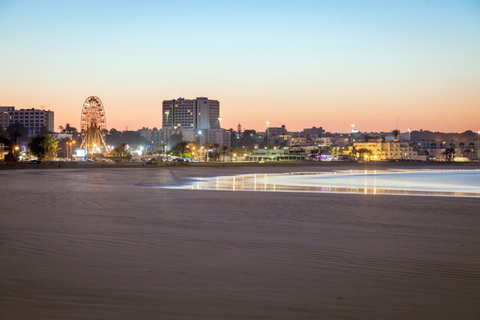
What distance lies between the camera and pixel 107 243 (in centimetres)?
823

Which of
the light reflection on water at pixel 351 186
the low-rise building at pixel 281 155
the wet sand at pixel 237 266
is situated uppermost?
the low-rise building at pixel 281 155

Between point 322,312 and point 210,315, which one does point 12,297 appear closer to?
point 210,315

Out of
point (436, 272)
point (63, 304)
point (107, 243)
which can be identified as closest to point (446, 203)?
point (436, 272)

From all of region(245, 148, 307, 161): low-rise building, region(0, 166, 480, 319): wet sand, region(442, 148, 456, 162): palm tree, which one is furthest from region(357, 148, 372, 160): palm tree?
region(0, 166, 480, 319): wet sand

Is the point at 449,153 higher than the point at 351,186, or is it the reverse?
the point at 449,153

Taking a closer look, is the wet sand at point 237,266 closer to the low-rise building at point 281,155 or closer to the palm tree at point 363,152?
the low-rise building at point 281,155

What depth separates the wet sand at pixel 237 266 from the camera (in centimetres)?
479

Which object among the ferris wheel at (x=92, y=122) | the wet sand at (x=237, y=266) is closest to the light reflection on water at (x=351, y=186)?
the wet sand at (x=237, y=266)

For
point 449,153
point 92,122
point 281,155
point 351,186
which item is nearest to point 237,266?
point 351,186

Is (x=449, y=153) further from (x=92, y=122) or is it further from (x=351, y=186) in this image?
(x=351, y=186)

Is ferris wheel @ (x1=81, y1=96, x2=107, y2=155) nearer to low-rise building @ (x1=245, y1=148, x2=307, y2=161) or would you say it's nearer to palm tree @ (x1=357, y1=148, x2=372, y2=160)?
low-rise building @ (x1=245, y1=148, x2=307, y2=161)

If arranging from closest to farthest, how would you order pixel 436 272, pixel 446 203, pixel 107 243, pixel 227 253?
pixel 436 272 → pixel 227 253 → pixel 107 243 → pixel 446 203

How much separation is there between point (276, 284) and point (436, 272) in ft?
7.59

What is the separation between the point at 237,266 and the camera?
656 centimetres
